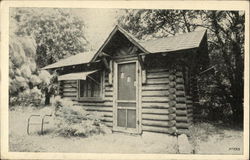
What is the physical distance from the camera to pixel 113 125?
6746 mm

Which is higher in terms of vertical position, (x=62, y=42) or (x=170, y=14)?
(x=170, y=14)

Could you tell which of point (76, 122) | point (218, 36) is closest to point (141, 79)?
point (76, 122)

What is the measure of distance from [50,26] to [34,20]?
0.46 meters

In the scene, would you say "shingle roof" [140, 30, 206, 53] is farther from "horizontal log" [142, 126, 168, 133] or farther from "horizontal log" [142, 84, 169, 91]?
"horizontal log" [142, 126, 168, 133]

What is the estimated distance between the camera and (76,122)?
6473 mm

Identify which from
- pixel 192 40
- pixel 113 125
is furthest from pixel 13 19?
pixel 192 40

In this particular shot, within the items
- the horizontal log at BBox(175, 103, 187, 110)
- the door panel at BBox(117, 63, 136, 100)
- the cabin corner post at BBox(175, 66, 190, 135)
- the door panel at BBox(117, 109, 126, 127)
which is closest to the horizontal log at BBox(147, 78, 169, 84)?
the cabin corner post at BBox(175, 66, 190, 135)

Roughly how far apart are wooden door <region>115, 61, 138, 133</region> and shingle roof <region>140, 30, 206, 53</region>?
0.67 m

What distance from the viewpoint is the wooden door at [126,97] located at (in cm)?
645

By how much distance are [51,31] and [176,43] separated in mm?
3074

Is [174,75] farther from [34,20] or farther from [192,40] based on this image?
[34,20]

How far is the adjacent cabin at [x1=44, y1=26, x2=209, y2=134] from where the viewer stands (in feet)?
19.5

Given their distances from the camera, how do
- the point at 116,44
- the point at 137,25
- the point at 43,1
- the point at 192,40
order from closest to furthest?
the point at 43,1 < the point at 192,40 < the point at 116,44 < the point at 137,25

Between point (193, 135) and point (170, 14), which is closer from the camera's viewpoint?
point (193, 135)
